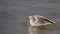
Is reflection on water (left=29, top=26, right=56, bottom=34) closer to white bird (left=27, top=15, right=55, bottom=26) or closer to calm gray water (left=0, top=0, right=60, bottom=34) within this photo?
calm gray water (left=0, top=0, right=60, bottom=34)

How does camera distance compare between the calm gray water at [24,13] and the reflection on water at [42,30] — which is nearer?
the reflection on water at [42,30]

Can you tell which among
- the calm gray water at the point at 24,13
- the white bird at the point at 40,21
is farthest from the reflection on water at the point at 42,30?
the white bird at the point at 40,21

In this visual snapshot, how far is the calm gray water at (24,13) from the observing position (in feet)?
25.0

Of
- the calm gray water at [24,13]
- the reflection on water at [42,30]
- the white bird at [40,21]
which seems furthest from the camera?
the white bird at [40,21]

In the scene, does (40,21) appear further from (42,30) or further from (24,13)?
(24,13)

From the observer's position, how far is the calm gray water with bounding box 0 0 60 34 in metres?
7.64

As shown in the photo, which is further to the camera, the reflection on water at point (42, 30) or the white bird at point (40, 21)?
the white bird at point (40, 21)

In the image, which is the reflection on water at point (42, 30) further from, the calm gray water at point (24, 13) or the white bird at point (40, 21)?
the white bird at point (40, 21)

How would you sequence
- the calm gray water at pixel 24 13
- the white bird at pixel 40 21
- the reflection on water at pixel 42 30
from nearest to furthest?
the reflection on water at pixel 42 30 < the calm gray water at pixel 24 13 < the white bird at pixel 40 21

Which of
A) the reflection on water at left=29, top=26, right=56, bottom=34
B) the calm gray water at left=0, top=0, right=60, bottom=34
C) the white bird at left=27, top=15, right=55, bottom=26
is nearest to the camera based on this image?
the reflection on water at left=29, top=26, right=56, bottom=34

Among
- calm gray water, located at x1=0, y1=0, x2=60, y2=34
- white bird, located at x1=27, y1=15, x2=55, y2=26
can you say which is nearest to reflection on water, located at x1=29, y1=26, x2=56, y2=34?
calm gray water, located at x1=0, y1=0, x2=60, y2=34

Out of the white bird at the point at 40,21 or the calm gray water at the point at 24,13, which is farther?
the white bird at the point at 40,21

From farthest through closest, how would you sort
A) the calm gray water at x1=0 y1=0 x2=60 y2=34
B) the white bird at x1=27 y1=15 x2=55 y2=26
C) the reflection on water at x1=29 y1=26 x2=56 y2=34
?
the white bird at x1=27 y1=15 x2=55 y2=26 < the calm gray water at x1=0 y1=0 x2=60 y2=34 < the reflection on water at x1=29 y1=26 x2=56 y2=34

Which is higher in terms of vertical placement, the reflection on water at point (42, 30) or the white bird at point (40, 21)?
the white bird at point (40, 21)
